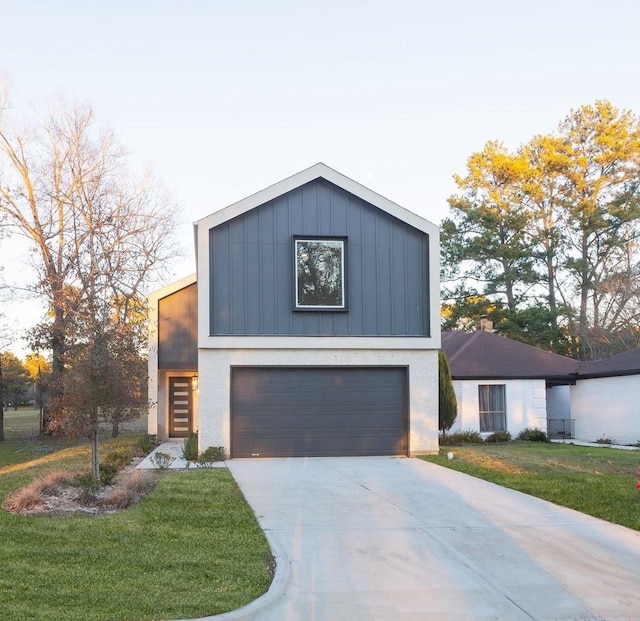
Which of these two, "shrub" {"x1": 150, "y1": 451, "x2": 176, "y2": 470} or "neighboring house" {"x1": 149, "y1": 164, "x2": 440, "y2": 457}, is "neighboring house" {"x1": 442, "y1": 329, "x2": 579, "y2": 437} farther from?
"shrub" {"x1": 150, "y1": 451, "x2": 176, "y2": 470}

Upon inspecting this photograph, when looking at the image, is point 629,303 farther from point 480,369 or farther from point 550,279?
point 480,369

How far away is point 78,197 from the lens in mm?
29250

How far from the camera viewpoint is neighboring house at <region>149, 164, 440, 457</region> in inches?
640

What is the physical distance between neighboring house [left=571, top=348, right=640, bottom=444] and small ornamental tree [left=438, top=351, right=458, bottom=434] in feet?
18.9

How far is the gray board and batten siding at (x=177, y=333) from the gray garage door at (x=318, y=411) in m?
5.63

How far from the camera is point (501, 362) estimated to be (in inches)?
939

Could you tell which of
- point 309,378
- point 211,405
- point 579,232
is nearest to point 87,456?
point 211,405

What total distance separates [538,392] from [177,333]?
12.2 meters

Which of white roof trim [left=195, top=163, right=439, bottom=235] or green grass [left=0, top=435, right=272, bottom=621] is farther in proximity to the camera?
white roof trim [left=195, top=163, right=439, bottom=235]

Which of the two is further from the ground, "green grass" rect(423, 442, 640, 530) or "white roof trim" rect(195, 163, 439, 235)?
"white roof trim" rect(195, 163, 439, 235)

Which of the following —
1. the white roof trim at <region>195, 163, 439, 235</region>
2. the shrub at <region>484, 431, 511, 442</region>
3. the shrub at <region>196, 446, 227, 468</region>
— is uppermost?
the white roof trim at <region>195, 163, 439, 235</region>

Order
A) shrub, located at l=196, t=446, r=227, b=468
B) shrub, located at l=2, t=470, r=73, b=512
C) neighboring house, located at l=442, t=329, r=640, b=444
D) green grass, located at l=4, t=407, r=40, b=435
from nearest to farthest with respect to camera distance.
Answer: shrub, located at l=2, t=470, r=73, b=512, shrub, located at l=196, t=446, r=227, b=468, neighboring house, located at l=442, t=329, r=640, b=444, green grass, located at l=4, t=407, r=40, b=435

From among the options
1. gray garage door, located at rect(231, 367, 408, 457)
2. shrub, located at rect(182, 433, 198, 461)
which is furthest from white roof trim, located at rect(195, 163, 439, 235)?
shrub, located at rect(182, 433, 198, 461)

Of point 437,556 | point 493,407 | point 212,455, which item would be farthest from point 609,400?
point 437,556
